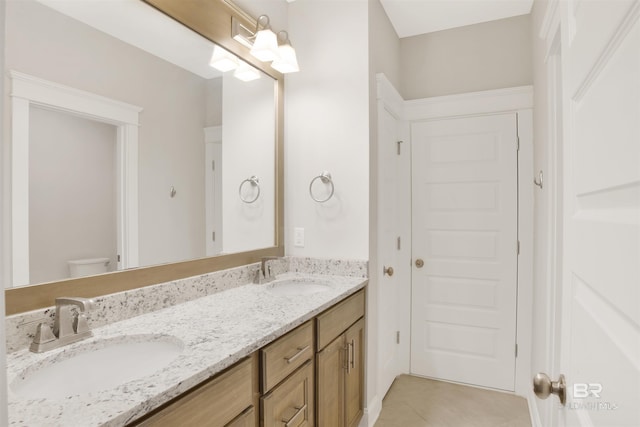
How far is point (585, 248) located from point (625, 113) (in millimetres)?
259

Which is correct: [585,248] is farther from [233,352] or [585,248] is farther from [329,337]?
[329,337]

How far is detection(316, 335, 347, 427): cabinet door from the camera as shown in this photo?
1552 mm

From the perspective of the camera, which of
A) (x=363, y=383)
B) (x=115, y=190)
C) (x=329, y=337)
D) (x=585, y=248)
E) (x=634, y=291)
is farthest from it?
(x=363, y=383)

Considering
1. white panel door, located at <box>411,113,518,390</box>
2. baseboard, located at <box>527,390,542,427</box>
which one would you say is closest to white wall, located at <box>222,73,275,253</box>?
white panel door, located at <box>411,113,518,390</box>

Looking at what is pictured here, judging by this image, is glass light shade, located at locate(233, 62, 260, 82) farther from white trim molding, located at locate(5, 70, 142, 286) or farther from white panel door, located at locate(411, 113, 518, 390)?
white panel door, located at locate(411, 113, 518, 390)

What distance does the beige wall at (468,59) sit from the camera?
2.50m

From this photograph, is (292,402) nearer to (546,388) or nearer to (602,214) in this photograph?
(546,388)

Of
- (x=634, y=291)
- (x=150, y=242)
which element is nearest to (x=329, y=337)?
(x=150, y=242)

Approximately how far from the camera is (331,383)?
5.41 ft

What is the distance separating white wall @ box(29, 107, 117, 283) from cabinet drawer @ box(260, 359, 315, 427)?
752mm

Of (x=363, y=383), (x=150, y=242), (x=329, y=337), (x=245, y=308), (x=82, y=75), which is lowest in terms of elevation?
(x=363, y=383)

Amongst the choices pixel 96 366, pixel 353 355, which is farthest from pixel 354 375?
pixel 96 366

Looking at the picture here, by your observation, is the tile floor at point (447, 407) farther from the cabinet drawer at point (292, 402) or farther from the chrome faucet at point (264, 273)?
the chrome faucet at point (264, 273)

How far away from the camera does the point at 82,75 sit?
3.96 feet
